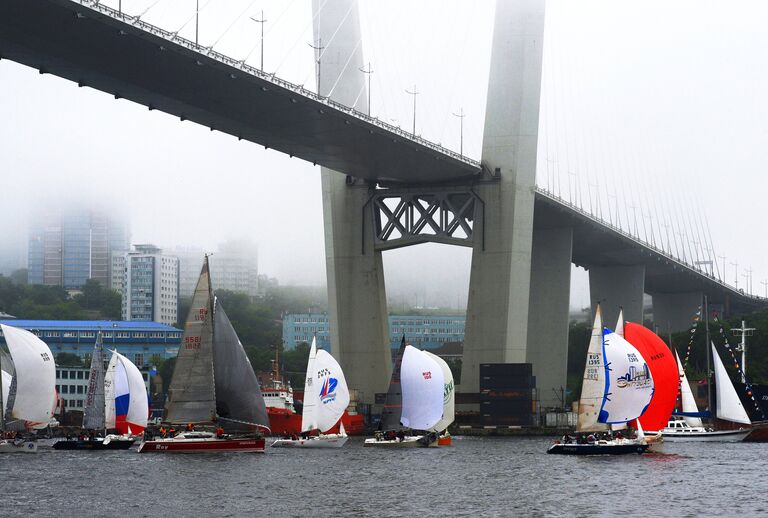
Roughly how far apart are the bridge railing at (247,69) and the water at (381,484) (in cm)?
1347

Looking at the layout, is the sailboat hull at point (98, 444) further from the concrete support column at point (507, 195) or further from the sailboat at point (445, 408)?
the concrete support column at point (507, 195)

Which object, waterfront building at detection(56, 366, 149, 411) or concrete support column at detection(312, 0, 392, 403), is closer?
concrete support column at detection(312, 0, 392, 403)

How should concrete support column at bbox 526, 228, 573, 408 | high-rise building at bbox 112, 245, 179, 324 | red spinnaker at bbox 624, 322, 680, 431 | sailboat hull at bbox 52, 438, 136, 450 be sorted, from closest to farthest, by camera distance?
1. red spinnaker at bbox 624, 322, 680, 431
2. sailboat hull at bbox 52, 438, 136, 450
3. concrete support column at bbox 526, 228, 573, 408
4. high-rise building at bbox 112, 245, 179, 324

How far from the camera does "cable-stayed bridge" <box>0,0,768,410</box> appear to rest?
55.2m

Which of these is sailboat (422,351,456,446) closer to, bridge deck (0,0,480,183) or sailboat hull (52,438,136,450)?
bridge deck (0,0,480,183)

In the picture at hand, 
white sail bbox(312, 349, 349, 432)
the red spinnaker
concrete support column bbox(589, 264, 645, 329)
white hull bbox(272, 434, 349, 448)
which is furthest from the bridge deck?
concrete support column bbox(589, 264, 645, 329)

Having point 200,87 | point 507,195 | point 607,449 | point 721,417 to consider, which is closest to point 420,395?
point 607,449

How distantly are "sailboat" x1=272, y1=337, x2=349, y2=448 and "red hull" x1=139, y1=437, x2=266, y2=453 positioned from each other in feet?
25.0

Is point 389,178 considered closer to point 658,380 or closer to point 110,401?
point 110,401

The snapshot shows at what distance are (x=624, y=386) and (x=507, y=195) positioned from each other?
2629cm

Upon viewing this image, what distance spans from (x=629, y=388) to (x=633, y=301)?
61040mm

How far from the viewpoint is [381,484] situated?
4069cm

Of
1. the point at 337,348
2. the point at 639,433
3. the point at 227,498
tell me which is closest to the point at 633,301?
the point at 337,348

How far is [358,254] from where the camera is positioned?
77312 mm
